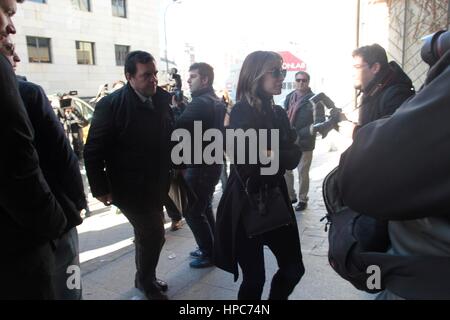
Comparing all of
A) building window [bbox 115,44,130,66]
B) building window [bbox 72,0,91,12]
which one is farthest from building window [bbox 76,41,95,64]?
building window [bbox 72,0,91,12]

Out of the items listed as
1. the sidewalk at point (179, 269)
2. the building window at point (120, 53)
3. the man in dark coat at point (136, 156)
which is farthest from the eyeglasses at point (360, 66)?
the building window at point (120, 53)

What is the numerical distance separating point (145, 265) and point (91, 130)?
106 centimetres

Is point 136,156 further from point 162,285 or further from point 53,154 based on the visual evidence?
point 162,285

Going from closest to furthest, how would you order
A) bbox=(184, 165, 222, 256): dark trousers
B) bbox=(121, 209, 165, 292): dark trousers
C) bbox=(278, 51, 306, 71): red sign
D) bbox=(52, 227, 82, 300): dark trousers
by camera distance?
bbox=(52, 227, 82, 300): dark trousers, bbox=(121, 209, 165, 292): dark trousers, bbox=(184, 165, 222, 256): dark trousers, bbox=(278, 51, 306, 71): red sign

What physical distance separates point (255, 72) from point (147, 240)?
1422 mm

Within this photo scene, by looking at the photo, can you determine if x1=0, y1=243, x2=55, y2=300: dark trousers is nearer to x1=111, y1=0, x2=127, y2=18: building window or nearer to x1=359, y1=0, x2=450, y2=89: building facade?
x1=359, y1=0, x2=450, y2=89: building facade

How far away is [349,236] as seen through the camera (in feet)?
3.66

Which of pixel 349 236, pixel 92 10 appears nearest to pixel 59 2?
pixel 92 10

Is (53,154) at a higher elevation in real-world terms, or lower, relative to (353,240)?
higher

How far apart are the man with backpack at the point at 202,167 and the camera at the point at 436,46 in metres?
2.27

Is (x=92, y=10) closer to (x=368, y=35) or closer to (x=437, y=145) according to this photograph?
(x=368, y=35)

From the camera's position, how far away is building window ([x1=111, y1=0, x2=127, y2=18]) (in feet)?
74.0

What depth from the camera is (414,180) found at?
2.64 feet

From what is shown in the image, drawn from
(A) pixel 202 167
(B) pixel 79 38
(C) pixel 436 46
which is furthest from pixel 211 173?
(B) pixel 79 38
